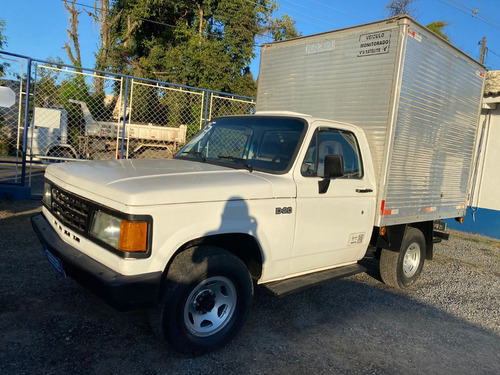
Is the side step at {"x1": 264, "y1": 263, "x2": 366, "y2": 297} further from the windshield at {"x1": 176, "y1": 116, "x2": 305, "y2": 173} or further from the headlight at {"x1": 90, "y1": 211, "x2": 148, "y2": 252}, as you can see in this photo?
the headlight at {"x1": 90, "y1": 211, "x2": 148, "y2": 252}

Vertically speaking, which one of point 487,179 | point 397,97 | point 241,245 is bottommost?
point 241,245

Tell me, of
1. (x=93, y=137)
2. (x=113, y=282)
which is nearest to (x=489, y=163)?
(x=113, y=282)

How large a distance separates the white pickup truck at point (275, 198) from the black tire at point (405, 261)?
0.02 meters

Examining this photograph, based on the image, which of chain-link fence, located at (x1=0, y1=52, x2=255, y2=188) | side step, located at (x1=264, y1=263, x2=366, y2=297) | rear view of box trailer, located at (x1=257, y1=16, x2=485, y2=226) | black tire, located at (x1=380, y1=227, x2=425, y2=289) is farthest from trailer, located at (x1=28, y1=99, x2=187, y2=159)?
side step, located at (x1=264, y1=263, x2=366, y2=297)

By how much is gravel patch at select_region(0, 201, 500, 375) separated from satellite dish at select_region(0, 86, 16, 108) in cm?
257

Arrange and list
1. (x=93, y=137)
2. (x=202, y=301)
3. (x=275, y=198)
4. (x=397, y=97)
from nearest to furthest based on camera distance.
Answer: (x=202, y=301) < (x=275, y=198) < (x=397, y=97) < (x=93, y=137)

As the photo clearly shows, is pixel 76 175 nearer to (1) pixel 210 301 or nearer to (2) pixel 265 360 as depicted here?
(1) pixel 210 301

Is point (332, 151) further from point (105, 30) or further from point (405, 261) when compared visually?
point (105, 30)

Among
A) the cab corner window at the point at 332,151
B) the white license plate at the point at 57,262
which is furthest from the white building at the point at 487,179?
the white license plate at the point at 57,262

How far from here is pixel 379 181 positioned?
4410mm

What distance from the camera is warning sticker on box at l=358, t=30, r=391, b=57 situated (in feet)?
14.5

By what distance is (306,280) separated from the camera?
12.3 ft

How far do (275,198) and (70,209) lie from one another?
1707mm

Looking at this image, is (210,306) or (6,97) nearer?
(210,306)
